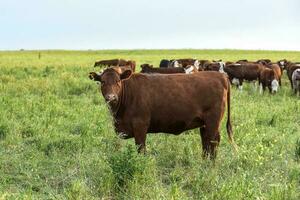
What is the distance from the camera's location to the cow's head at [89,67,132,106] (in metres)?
8.12

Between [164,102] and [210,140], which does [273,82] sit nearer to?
[210,140]

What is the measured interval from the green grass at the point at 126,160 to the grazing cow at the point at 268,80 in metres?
8.20

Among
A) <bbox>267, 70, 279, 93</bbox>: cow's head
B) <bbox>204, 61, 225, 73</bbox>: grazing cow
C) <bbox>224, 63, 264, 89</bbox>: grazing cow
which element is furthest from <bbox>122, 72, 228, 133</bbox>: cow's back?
<bbox>204, 61, 225, 73</bbox>: grazing cow

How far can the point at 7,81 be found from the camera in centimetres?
2081

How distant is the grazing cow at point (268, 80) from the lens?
74.4 feet

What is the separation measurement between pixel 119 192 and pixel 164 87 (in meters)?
2.50

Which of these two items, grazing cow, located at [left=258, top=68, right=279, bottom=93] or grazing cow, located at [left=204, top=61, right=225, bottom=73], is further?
grazing cow, located at [left=204, top=61, right=225, bottom=73]

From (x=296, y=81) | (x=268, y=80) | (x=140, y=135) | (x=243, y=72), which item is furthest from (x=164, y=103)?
(x=243, y=72)

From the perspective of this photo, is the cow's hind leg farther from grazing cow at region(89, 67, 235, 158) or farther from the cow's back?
the cow's back

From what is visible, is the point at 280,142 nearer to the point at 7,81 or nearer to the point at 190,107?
the point at 190,107

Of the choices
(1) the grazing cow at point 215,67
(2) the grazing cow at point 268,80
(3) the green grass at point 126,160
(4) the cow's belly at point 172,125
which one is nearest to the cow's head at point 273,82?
(2) the grazing cow at point 268,80

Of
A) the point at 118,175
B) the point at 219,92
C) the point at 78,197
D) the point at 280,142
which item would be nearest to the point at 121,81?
the point at 219,92

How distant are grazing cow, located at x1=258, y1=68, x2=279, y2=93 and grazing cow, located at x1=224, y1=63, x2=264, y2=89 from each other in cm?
59

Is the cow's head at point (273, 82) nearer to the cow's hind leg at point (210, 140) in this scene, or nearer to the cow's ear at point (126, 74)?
the cow's hind leg at point (210, 140)
